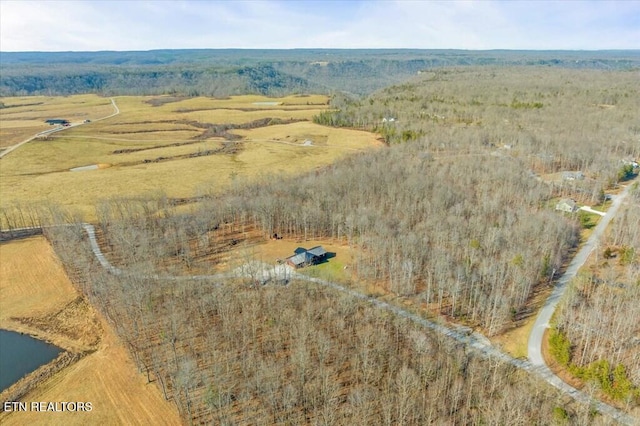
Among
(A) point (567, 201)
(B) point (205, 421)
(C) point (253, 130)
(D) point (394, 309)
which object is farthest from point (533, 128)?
(B) point (205, 421)

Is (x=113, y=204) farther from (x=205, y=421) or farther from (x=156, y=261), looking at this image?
(x=205, y=421)

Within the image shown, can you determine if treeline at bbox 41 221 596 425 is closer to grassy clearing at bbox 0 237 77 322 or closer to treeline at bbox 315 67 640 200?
grassy clearing at bbox 0 237 77 322

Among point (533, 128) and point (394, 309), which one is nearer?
point (394, 309)

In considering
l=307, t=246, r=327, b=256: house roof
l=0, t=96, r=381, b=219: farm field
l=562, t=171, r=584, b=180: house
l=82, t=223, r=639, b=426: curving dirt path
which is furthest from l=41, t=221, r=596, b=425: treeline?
l=562, t=171, r=584, b=180: house

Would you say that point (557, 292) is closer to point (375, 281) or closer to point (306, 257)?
point (375, 281)

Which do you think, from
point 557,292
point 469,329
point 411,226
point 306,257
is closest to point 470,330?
point 469,329

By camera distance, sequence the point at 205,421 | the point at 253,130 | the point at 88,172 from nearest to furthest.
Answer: the point at 205,421 → the point at 88,172 → the point at 253,130

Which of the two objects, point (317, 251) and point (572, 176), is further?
point (572, 176)
